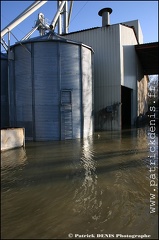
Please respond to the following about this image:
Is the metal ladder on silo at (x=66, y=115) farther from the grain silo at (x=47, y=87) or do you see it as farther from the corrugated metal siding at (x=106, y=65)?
the corrugated metal siding at (x=106, y=65)

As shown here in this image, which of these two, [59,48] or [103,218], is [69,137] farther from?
[103,218]

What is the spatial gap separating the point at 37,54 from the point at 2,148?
6.12 meters

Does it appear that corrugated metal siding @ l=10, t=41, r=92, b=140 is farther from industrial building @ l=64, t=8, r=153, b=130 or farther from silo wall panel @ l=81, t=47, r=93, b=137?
industrial building @ l=64, t=8, r=153, b=130

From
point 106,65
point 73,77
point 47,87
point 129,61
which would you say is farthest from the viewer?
point 129,61

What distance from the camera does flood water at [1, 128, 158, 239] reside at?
3.68 meters

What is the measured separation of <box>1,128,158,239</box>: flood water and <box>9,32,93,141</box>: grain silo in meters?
4.77

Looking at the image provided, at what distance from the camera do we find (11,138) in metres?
10.3

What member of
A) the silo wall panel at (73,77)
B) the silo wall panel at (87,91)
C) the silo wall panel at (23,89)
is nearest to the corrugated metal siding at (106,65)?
the silo wall panel at (87,91)

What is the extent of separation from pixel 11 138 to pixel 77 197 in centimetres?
630

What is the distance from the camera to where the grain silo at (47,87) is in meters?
13.0

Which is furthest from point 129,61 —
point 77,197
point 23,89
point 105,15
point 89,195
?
point 77,197

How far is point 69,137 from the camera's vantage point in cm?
1348

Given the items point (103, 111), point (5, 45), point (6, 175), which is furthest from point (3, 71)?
point (6, 175)

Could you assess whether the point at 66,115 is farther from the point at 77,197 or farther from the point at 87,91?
the point at 77,197
